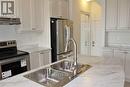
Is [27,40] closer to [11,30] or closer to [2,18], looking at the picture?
[11,30]

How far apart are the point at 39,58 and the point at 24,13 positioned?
45.9 inches

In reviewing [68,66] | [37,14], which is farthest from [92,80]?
[37,14]

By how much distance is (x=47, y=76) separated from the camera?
221 centimetres

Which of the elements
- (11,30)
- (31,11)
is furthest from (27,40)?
(31,11)

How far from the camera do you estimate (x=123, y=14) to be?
4871mm

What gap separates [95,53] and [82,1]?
2.16m

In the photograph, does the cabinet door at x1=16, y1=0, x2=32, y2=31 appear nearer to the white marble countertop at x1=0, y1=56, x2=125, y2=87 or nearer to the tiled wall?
the white marble countertop at x1=0, y1=56, x2=125, y2=87

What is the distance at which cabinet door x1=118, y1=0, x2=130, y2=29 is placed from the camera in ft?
15.7

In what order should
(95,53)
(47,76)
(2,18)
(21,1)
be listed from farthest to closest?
(95,53) < (21,1) < (2,18) < (47,76)

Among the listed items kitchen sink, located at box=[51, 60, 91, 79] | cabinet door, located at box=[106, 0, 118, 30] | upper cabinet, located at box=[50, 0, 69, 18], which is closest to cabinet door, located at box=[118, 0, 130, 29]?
cabinet door, located at box=[106, 0, 118, 30]

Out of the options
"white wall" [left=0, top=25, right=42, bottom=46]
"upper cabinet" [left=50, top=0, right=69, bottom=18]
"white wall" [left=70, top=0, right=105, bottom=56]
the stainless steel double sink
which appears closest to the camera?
the stainless steel double sink

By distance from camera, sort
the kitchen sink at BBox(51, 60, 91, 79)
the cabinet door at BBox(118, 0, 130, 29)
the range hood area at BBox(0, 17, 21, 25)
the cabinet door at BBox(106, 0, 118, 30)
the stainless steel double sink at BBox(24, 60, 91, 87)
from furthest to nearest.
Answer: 1. the cabinet door at BBox(106, 0, 118, 30)
2. the cabinet door at BBox(118, 0, 130, 29)
3. the range hood area at BBox(0, 17, 21, 25)
4. the kitchen sink at BBox(51, 60, 91, 79)
5. the stainless steel double sink at BBox(24, 60, 91, 87)

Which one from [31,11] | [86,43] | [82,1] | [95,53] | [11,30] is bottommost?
[95,53]

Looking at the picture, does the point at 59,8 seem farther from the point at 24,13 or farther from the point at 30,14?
the point at 24,13
